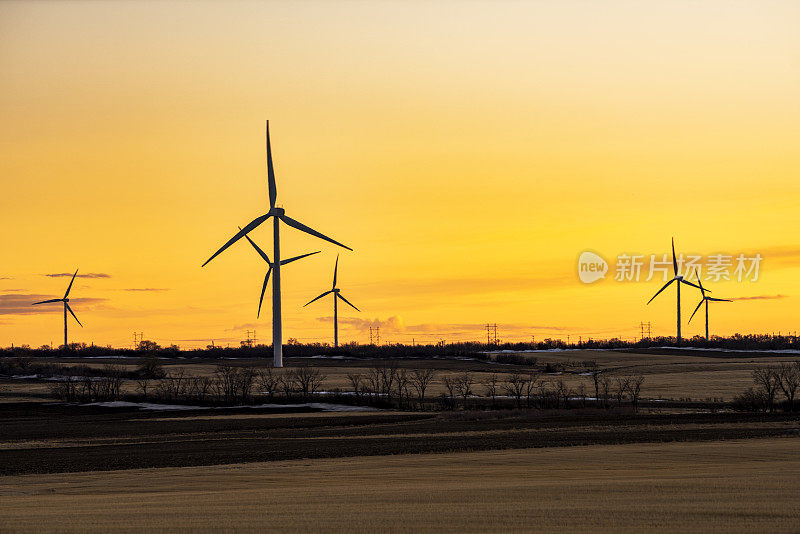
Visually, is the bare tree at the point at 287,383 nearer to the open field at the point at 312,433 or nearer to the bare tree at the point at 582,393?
the open field at the point at 312,433

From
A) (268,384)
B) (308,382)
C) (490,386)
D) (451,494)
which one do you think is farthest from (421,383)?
(451,494)

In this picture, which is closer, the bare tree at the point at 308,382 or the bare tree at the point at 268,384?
the bare tree at the point at 268,384

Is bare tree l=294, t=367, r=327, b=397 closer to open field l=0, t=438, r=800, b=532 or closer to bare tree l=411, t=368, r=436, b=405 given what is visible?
bare tree l=411, t=368, r=436, b=405

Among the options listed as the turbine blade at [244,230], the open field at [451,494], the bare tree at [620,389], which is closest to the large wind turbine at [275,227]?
the turbine blade at [244,230]

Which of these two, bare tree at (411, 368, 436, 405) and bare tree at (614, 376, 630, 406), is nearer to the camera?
bare tree at (614, 376, 630, 406)

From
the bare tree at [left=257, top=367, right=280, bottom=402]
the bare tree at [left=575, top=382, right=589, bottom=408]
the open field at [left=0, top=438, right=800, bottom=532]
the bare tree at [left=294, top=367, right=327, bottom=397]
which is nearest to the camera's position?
the open field at [left=0, top=438, right=800, bottom=532]

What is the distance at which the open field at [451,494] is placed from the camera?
2781cm

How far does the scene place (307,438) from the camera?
65.1 meters

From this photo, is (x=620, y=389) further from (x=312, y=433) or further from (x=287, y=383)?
(x=287, y=383)

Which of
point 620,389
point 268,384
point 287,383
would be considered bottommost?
point 620,389

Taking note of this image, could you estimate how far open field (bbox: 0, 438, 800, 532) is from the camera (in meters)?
27.8

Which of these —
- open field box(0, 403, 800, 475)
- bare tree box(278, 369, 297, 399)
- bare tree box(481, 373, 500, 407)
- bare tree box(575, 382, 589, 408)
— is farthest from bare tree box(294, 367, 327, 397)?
bare tree box(575, 382, 589, 408)

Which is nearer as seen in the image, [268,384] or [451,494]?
[451,494]

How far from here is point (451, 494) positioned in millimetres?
34750
